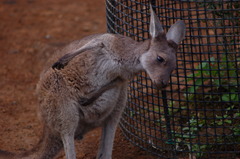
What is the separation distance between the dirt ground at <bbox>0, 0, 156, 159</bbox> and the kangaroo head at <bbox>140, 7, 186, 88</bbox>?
5.34 feet

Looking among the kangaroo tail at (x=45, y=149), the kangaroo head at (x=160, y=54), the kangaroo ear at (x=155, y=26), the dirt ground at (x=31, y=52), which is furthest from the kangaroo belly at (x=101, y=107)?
the dirt ground at (x=31, y=52)

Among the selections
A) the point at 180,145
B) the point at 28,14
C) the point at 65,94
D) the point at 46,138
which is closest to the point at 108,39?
the point at 65,94

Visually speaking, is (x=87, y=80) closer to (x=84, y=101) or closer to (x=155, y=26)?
(x=84, y=101)

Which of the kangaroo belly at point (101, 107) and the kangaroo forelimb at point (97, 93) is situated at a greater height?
the kangaroo forelimb at point (97, 93)

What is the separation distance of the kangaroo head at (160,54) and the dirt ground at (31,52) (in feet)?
5.34

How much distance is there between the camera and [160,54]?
4672 mm

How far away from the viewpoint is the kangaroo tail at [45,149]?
17.3 ft

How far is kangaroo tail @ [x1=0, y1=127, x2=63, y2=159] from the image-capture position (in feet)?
17.3

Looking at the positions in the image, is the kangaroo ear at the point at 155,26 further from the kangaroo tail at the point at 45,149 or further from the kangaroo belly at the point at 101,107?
the kangaroo tail at the point at 45,149

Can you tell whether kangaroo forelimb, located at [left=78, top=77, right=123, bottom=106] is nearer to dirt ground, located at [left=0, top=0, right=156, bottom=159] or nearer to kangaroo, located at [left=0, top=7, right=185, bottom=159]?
kangaroo, located at [left=0, top=7, right=185, bottom=159]

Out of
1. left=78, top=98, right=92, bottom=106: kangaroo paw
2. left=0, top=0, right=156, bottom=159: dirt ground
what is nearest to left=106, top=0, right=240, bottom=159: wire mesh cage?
left=0, top=0, right=156, bottom=159: dirt ground

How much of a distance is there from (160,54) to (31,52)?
459cm

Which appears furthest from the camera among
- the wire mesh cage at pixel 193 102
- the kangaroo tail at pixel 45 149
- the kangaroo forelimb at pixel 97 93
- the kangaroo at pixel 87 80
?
the wire mesh cage at pixel 193 102

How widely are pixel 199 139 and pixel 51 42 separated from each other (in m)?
4.25
